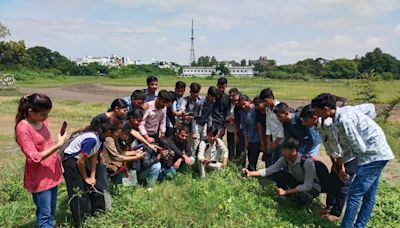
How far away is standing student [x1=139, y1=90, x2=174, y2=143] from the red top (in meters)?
2.32

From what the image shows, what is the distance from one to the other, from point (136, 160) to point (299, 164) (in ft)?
8.15

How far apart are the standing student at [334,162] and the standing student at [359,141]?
8.9 inches

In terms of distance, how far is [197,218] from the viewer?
489cm

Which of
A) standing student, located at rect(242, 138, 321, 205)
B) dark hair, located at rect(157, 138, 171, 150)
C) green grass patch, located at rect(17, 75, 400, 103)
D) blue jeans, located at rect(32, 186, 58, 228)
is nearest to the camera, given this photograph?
blue jeans, located at rect(32, 186, 58, 228)

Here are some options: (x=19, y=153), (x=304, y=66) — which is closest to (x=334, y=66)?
(x=304, y=66)

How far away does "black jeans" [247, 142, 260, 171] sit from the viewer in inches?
278

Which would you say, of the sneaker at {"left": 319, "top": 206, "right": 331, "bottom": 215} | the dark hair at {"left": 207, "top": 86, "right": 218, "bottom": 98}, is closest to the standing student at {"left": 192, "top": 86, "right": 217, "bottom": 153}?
the dark hair at {"left": 207, "top": 86, "right": 218, "bottom": 98}

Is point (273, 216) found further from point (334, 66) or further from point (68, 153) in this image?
point (334, 66)

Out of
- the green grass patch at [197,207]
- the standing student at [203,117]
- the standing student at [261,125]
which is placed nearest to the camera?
the green grass patch at [197,207]

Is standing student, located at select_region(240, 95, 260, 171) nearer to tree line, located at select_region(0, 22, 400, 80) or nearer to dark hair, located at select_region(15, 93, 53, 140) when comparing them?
dark hair, located at select_region(15, 93, 53, 140)

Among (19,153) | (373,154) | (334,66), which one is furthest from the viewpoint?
(334,66)

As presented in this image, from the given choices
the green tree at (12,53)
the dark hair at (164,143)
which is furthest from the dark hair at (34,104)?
the green tree at (12,53)

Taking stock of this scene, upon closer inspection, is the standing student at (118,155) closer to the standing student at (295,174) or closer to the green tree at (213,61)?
the standing student at (295,174)

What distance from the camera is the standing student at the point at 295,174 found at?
541 centimetres
